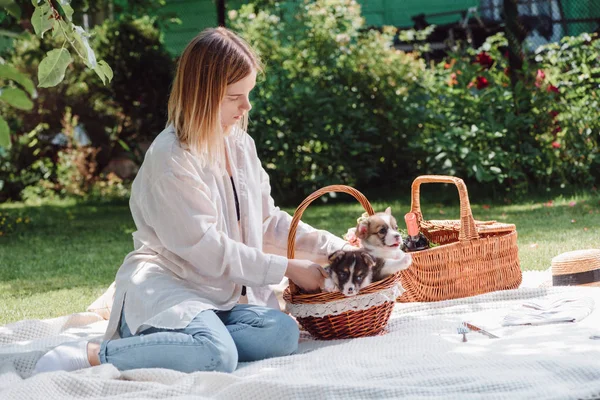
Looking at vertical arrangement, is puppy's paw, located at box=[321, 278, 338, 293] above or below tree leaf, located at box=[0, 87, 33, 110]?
below

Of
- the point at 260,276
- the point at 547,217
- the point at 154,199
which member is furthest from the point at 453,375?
the point at 547,217

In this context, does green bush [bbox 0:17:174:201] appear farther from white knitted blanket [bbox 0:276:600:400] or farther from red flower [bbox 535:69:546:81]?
white knitted blanket [bbox 0:276:600:400]

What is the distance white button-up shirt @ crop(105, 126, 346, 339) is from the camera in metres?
3.47

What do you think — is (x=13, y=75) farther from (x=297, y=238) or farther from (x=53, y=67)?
(x=297, y=238)

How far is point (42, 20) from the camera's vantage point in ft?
9.00

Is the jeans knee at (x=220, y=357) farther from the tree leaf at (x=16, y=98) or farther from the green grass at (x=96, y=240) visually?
the green grass at (x=96, y=240)

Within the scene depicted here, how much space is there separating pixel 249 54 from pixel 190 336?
46.9 inches

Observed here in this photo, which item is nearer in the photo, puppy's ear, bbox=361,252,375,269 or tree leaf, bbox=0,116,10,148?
tree leaf, bbox=0,116,10,148

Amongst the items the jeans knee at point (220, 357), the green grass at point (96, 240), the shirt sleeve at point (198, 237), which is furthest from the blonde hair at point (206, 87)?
the green grass at point (96, 240)

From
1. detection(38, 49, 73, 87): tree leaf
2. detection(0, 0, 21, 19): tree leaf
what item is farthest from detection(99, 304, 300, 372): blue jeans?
detection(0, 0, 21, 19): tree leaf

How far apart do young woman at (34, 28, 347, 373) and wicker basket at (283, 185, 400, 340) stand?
8 cm

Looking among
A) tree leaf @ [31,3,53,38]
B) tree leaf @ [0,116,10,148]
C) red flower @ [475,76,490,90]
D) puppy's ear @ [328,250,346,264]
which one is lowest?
puppy's ear @ [328,250,346,264]

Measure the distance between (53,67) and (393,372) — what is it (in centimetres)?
156

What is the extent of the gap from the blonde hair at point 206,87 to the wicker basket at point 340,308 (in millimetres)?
469
